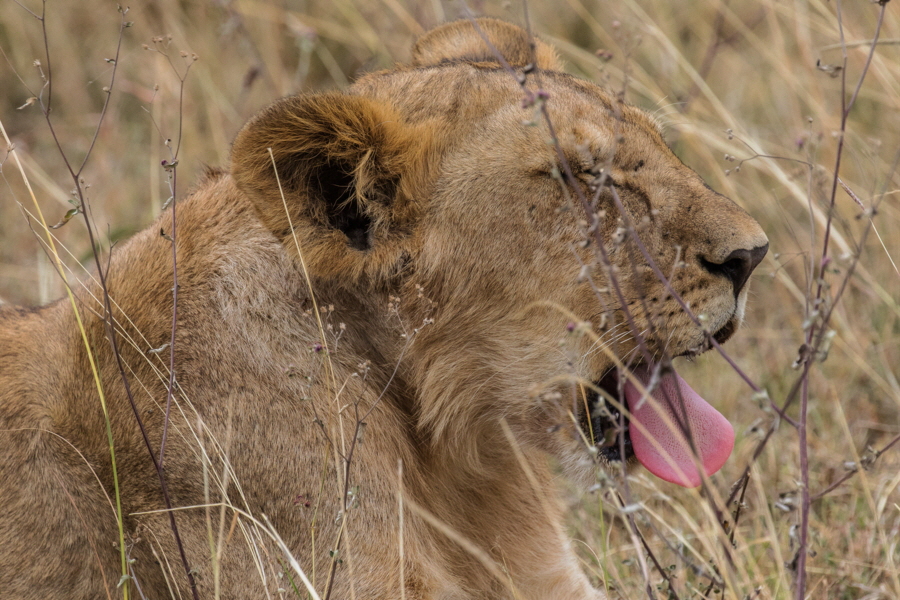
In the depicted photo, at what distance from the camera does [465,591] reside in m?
2.69

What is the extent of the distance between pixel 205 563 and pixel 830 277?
3.43 metres

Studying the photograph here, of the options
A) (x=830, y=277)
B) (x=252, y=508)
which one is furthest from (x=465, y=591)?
(x=830, y=277)

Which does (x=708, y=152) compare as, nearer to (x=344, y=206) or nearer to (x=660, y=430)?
(x=660, y=430)

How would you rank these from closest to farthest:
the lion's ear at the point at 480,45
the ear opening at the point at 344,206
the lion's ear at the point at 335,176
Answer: the lion's ear at the point at 335,176
the ear opening at the point at 344,206
the lion's ear at the point at 480,45

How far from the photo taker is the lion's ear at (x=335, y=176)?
2.37 m

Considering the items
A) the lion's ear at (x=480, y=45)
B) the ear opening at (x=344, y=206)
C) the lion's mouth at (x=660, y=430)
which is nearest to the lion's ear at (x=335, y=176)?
the ear opening at (x=344, y=206)

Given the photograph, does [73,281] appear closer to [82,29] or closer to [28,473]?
[28,473]

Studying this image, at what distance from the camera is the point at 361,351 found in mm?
2633

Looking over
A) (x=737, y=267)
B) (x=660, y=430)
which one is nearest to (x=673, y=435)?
(x=660, y=430)

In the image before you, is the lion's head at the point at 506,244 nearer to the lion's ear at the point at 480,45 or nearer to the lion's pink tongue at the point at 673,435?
the lion's pink tongue at the point at 673,435

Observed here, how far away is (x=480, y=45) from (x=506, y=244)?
45.6 inches

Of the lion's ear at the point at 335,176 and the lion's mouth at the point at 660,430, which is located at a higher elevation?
the lion's ear at the point at 335,176

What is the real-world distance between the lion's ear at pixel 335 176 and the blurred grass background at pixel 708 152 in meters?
0.55

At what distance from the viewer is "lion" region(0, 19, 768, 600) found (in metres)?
2.44
